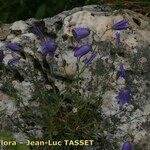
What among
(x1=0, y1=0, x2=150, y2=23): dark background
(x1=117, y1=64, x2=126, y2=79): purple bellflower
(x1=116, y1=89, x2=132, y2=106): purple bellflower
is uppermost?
(x1=117, y1=64, x2=126, y2=79): purple bellflower

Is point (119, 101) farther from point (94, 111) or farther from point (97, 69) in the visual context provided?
point (97, 69)

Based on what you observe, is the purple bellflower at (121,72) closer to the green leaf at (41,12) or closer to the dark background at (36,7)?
the dark background at (36,7)

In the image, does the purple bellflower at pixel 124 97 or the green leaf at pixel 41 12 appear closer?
the purple bellflower at pixel 124 97

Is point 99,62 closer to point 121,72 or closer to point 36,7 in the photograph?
point 121,72

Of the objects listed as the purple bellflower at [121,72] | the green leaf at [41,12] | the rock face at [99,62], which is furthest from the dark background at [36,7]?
the purple bellflower at [121,72]

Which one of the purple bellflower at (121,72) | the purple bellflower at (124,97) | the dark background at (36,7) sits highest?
the purple bellflower at (121,72)

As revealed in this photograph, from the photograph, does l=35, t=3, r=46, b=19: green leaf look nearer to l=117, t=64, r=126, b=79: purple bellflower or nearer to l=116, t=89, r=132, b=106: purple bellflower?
l=117, t=64, r=126, b=79: purple bellflower

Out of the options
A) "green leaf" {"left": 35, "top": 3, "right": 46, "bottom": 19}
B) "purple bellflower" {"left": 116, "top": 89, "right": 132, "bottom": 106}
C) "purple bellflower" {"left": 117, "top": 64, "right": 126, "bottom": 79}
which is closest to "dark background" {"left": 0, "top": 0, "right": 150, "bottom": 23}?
"green leaf" {"left": 35, "top": 3, "right": 46, "bottom": 19}

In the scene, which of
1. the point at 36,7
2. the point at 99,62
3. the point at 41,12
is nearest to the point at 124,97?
the point at 99,62
